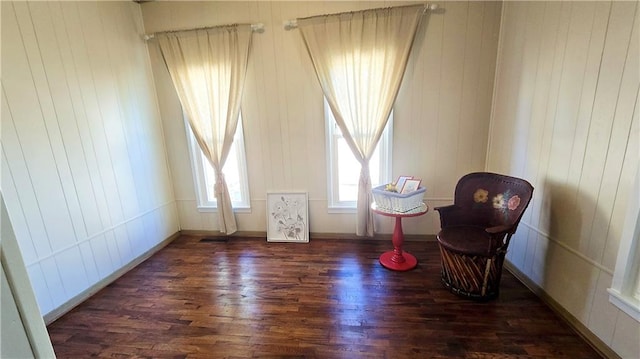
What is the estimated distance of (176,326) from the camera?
2020 millimetres

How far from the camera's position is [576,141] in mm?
1833

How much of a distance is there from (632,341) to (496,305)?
708 millimetres

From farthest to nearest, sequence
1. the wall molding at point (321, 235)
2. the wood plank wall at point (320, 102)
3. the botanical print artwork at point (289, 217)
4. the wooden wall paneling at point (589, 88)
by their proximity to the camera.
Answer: the botanical print artwork at point (289, 217) < the wall molding at point (321, 235) < the wood plank wall at point (320, 102) < the wooden wall paneling at point (589, 88)

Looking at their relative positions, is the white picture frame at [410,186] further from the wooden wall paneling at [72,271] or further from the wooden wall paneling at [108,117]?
the wooden wall paneling at [72,271]

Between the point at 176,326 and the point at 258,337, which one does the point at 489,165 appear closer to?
the point at 258,337

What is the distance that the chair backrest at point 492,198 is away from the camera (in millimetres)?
2051

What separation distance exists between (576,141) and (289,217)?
8.93ft

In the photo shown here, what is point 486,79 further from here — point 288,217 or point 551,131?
point 288,217

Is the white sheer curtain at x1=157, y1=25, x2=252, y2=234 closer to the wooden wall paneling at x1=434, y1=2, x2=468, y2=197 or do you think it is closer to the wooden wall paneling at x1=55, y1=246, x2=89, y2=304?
the wooden wall paneling at x1=55, y1=246, x2=89, y2=304

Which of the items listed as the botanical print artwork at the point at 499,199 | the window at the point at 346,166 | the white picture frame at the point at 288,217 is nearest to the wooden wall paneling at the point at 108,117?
the white picture frame at the point at 288,217

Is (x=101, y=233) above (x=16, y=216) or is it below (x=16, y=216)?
below

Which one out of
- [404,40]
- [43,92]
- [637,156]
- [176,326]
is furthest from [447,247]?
[43,92]

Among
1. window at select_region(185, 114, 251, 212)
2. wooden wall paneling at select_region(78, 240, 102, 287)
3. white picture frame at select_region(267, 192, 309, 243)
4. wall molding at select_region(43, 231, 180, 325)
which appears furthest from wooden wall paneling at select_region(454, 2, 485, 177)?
wooden wall paneling at select_region(78, 240, 102, 287)

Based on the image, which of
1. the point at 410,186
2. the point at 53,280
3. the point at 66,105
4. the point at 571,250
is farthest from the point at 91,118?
the point at 571,250
